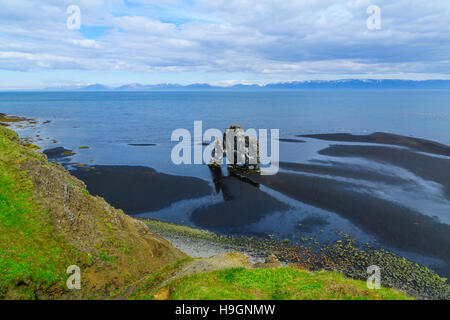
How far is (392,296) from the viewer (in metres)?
13.4

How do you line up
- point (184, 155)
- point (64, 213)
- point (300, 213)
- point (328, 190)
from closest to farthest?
point (64, 213) → point (300, 213) → point (328, 190) → point (184, 155)

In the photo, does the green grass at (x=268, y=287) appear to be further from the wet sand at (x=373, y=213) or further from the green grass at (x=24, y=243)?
the wet sand at (x=373, y=213)

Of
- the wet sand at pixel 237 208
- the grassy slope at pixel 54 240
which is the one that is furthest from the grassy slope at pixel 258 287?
the wet sand at pixel 237 208

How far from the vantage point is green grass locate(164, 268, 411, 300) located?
13273mm

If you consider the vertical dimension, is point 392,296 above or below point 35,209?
below

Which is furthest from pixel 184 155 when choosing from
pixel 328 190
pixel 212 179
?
pixel 328 190

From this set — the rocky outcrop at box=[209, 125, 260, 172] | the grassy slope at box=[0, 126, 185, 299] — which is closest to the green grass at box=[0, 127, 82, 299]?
the grassy slope at box=[0, 126, 185, 299]

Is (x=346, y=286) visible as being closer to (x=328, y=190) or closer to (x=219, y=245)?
(x=219, y=245)

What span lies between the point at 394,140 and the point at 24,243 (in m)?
92.1

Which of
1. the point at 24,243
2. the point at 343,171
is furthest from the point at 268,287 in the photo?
the point at 343,171

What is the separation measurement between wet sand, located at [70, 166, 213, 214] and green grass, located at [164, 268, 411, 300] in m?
28.3

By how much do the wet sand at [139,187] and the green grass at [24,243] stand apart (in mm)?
23011

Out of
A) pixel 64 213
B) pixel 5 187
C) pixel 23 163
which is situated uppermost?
pixel 23 163
